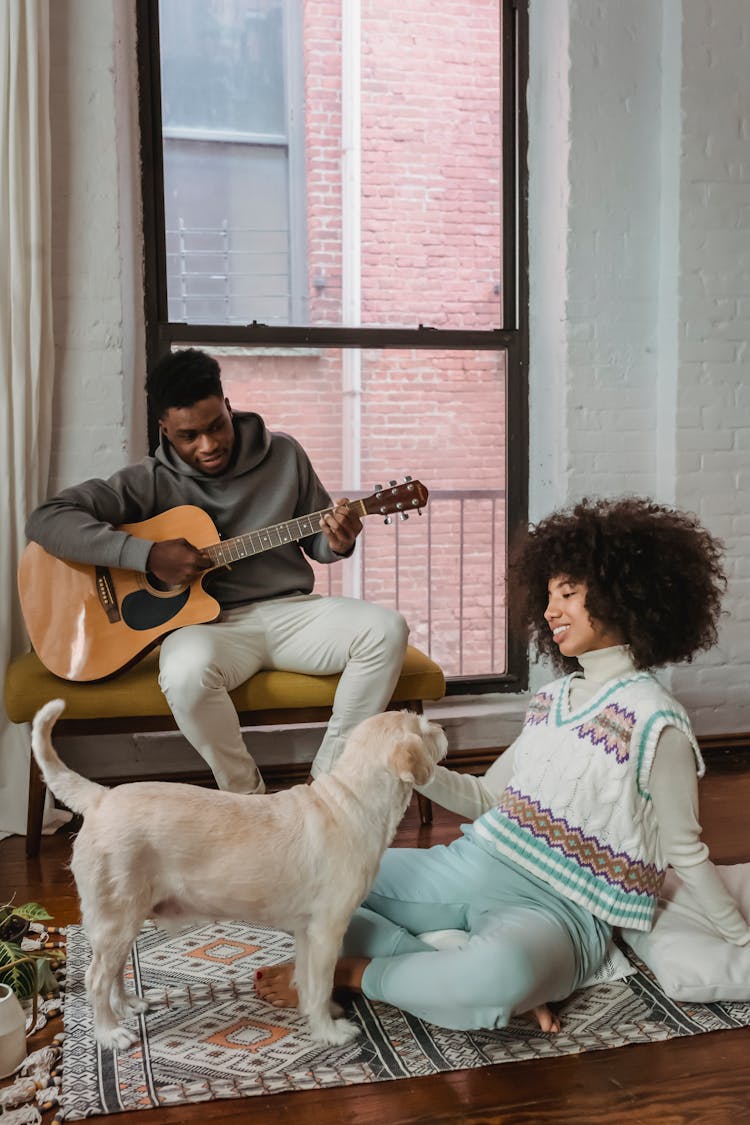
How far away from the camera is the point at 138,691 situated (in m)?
2.68

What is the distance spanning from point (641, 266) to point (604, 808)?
2193mm

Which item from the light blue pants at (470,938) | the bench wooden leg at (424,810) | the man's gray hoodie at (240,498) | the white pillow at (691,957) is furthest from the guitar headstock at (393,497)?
the white pillow at (691,957)

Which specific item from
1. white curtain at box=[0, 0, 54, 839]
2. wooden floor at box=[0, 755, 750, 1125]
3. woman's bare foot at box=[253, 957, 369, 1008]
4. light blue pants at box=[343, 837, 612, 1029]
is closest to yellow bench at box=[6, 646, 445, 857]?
white curtain at box=[0, 0, 54, 839]

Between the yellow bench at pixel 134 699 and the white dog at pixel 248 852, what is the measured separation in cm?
97

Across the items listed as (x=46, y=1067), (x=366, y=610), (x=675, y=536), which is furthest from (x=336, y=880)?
(x=366, y=610)

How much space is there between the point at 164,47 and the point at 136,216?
1.74 ft

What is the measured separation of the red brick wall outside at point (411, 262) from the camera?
351 centimetres

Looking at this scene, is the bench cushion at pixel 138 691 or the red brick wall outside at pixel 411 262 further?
the red brick wall outside at pixel 411 262

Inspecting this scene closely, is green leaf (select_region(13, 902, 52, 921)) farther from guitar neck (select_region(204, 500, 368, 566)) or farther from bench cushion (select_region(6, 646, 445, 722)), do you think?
guitar neck (select_region(204, 500, 368, 566))

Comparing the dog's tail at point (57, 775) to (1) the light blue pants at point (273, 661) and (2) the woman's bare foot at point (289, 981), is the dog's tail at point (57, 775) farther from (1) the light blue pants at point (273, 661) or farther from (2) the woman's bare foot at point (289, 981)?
(1) the light blue pants at point (273, 661)

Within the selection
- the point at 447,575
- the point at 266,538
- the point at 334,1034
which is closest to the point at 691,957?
the point at 334,1034

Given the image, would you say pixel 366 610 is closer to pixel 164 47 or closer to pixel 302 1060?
pixel 302 1060

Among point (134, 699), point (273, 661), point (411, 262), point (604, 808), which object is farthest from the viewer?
point (411, 262)

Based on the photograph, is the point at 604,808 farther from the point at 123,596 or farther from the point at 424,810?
the point at 123,596
